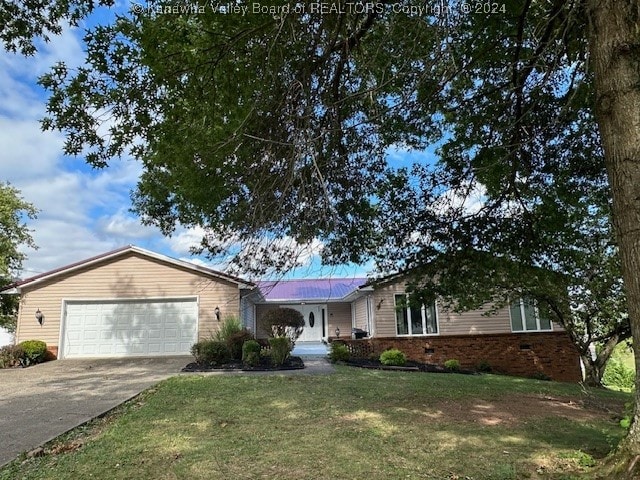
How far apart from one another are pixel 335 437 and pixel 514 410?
3.51 meters

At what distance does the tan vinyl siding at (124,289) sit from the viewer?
1761cm

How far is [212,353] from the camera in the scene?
563 inches

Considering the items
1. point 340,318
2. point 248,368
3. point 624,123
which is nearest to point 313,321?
point 340,318

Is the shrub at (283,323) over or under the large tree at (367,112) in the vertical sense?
under

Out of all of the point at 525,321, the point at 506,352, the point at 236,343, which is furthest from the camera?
the point at 525,321

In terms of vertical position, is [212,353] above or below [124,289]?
below

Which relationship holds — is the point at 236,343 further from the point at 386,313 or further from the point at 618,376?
the point at 618,376

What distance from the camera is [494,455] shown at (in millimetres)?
4781

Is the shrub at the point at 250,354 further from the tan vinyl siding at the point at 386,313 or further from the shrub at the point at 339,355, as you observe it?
the tan vinyl siding at the point at 386,313

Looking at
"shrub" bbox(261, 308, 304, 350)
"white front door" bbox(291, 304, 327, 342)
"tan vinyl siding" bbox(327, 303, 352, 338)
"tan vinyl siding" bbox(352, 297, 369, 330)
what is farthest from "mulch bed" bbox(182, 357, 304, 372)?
"white front door" bbox(291, 304, 327, 342)

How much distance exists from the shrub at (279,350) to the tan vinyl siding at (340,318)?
39.6 feet

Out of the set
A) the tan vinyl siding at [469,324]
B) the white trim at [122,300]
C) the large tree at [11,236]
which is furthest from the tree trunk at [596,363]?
the large tree at [11,236]

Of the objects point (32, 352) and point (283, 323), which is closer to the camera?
point (283, 323)

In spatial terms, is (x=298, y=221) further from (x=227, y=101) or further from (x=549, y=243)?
(x=549, y=243)
